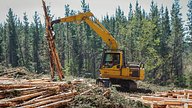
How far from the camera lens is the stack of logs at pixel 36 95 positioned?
11148mm

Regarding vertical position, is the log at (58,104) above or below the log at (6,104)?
below

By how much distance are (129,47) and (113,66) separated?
39.0m

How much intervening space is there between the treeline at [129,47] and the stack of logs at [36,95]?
40512mm

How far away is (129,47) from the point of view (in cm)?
6147

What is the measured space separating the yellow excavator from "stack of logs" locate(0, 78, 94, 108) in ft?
30.1

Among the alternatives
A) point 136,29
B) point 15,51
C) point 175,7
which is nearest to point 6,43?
point 15,51

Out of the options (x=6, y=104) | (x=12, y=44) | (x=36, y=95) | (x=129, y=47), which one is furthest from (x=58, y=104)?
(x=12, y=44)

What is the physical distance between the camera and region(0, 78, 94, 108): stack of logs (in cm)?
1115

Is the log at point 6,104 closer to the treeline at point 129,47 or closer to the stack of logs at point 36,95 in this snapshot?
the stack of logs at point 36,95

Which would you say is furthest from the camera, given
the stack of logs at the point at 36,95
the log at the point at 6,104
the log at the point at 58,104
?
the log at the point at 58,104

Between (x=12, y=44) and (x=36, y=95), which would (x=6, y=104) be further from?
(x=12, y=44)

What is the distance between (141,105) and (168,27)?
6221 cm

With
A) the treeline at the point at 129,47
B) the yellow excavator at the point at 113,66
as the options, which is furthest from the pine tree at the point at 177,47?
the yellow excavator at the point at 113,66

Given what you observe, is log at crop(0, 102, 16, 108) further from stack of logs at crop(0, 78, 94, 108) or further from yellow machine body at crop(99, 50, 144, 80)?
yellow machine body at crop(99, 50, 144, 80)
